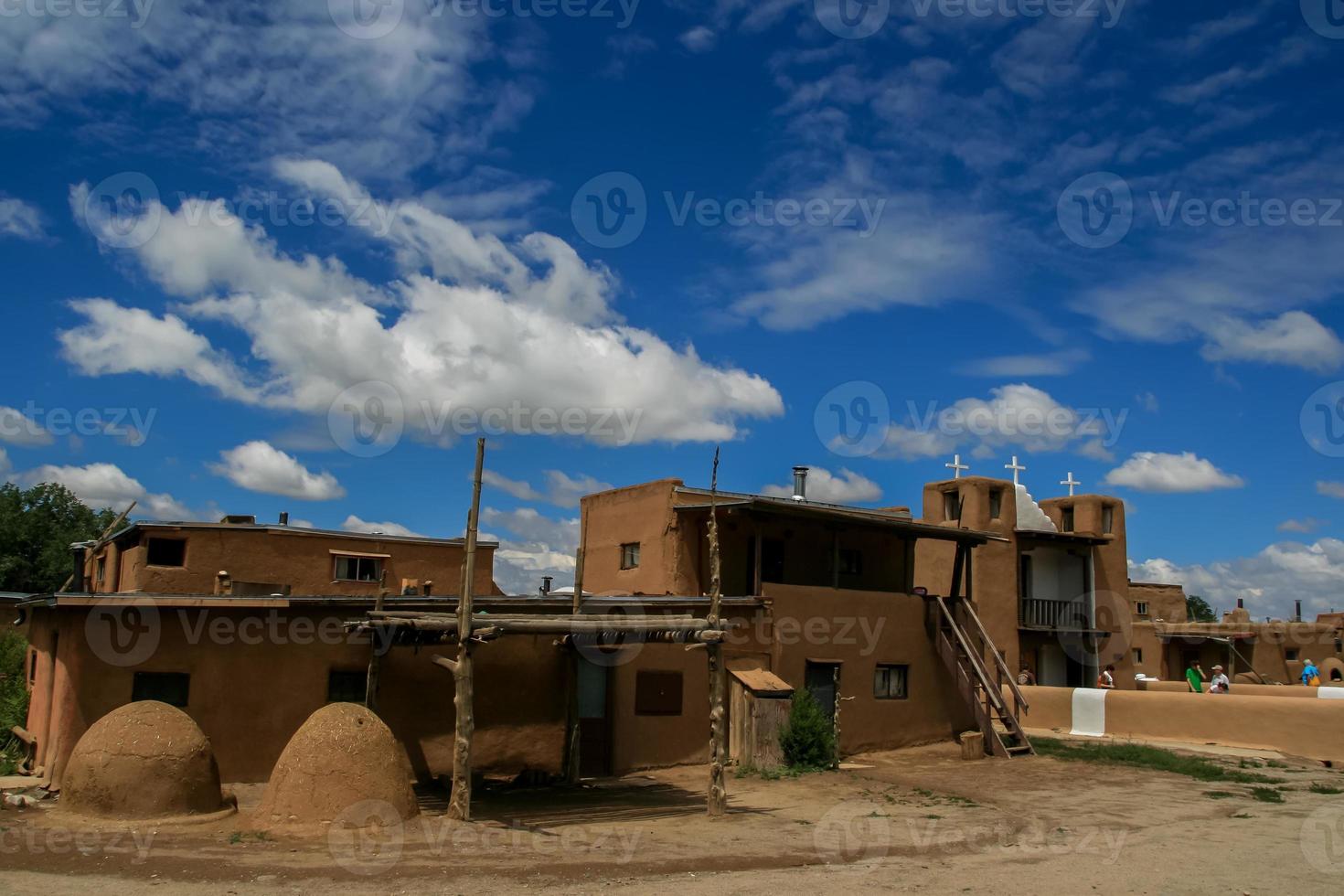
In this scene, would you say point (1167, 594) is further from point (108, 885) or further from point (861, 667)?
point (108, 885)

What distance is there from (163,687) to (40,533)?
39.7 m

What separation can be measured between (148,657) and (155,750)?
3.41 m

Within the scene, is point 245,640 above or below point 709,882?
above

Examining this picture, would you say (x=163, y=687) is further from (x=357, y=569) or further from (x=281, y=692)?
(x=357, y=569)

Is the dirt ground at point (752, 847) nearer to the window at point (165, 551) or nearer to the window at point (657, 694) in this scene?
the window at point (657, 694)

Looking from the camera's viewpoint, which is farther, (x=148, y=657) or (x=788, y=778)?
(x=788, y=778)

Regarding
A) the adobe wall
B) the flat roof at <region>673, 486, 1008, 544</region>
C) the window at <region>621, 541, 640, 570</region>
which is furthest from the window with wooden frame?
the flat roof at <region>673, 486, 1008, 544</region>

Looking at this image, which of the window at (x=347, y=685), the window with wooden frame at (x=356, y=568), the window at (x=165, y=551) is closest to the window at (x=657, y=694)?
the window at (x=347, y=685)

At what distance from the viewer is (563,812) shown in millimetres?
16047

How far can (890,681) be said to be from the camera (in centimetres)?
2452

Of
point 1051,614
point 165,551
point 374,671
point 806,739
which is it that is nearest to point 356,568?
point 165,551

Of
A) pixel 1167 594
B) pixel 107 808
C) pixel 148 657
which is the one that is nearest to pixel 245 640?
pixel 148 657

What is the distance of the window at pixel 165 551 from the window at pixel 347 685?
33.4ft

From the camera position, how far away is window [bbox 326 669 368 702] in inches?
708
